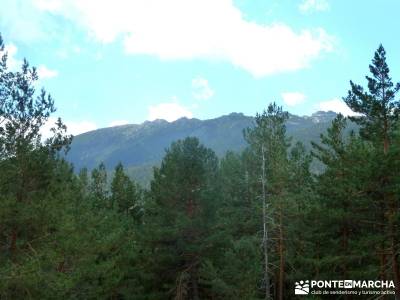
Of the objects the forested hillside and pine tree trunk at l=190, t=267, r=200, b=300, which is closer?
the forested hillside

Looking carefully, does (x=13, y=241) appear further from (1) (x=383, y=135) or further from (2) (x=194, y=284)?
(1) (x=383, y=135)

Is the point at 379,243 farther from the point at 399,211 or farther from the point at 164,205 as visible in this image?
the point at 164,205

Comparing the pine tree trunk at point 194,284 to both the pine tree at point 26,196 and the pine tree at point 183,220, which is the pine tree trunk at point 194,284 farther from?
the pine tree at point 26,196

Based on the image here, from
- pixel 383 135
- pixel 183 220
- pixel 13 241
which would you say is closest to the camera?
pixel 13 241

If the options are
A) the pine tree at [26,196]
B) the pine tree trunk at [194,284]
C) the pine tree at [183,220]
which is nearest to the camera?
the pine tree at [26,196]

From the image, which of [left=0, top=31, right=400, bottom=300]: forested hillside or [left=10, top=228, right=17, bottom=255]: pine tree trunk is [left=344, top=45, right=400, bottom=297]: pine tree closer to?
[left=0, top=31, right=400, bottom=300]: forested hillside

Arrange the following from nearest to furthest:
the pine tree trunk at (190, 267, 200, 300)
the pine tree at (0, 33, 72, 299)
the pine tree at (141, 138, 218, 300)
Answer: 1. the pine tree at (0, 33, 72, 299)
2. the pine tree at (141, 138, 218, 300)
3. the pine tree trunk at (190, 267, 200, 300)

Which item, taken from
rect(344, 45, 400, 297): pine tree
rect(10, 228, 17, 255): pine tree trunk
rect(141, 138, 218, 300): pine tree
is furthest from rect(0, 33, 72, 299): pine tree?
rect(344, 45, 400, 297): pine tree

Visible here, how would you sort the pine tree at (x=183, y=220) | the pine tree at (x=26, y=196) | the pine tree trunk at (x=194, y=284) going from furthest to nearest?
the pine tree trunk at (x=194, y=284) → the pine tree at (x=183, y=220) → the pine tree at (x=26, y=196)

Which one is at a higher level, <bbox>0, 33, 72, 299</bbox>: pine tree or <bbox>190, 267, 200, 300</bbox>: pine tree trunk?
<bbox>0, 33, 72, 299</bbox>: pine tree

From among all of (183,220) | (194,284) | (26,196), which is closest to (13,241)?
(26,196)

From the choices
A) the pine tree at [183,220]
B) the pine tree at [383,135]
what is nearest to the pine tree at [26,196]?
the pine tree at [183,220]

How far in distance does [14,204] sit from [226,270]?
37.8 feet

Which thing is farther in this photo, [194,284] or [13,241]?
[194,284]
